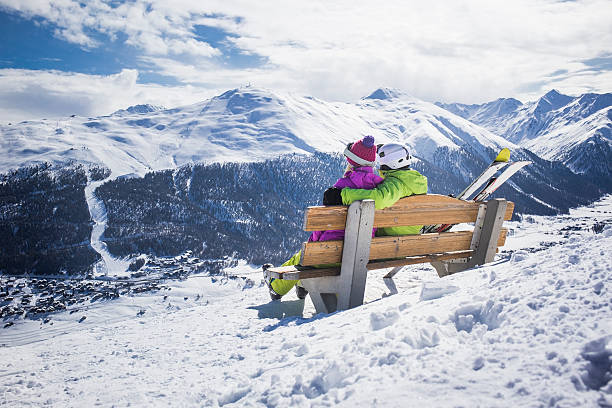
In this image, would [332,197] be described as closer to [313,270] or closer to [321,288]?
[313,270]

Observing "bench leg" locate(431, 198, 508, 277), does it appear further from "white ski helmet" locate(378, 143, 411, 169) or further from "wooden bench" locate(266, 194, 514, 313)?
"white ski helmet" locate(378, 143, 411, 169)

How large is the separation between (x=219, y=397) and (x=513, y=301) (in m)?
2.60

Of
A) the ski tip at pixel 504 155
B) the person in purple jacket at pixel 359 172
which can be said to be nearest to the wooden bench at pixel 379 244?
the person in purple jacket at pixel 359 172

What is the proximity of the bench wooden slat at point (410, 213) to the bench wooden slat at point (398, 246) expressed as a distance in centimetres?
28

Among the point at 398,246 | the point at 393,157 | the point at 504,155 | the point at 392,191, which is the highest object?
the point at 504,155

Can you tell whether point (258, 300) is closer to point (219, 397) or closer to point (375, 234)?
point (375, 234)

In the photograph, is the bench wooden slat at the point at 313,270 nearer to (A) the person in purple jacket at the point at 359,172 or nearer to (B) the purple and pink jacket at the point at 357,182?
(A) the person in purple jacket at the point at 359,172

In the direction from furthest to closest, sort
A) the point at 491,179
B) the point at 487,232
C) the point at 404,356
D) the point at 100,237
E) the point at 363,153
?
the point at 100,237
the point at 491,179
the point at 487,232
the point at 363,153
the point at 404,356

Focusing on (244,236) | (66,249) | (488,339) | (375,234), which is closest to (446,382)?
(488,339)

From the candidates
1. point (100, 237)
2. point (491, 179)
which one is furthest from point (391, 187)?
point (100, 237)

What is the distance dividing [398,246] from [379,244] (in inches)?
17.5

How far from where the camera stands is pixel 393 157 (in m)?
6.14

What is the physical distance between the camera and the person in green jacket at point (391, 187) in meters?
5.46

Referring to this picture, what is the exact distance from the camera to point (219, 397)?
3234mm
